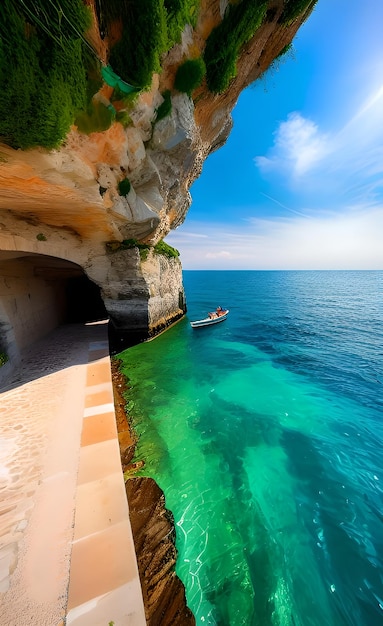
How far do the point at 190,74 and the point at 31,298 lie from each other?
13.5m

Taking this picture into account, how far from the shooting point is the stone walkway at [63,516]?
123 inches

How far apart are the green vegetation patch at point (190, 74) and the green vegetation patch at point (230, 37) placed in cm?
83

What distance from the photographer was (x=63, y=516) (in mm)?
4219

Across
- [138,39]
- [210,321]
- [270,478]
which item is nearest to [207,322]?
[210,321]

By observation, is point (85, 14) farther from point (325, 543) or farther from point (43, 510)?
point (325, 543)

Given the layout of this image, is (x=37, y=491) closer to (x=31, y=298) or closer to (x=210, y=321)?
(x=31, y=298)

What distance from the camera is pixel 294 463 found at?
→ 24.0ft

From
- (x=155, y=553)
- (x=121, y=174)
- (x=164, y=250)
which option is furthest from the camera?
Answer: (x=164, y=250)

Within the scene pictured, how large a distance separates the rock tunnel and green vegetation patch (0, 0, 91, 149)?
6.61 metres

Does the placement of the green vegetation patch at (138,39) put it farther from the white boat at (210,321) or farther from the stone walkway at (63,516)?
the white boat at (210,321)

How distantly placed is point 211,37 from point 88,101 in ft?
23.5

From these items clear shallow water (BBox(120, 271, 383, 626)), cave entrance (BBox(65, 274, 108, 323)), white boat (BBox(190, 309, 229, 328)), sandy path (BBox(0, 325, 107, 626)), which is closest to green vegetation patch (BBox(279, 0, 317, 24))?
clear shallow water (BBox(120, 271, 383, 626))

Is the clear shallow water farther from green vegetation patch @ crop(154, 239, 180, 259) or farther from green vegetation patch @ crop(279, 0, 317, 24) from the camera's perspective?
green vegetation patch @ crop(279, 0, 317, 24)

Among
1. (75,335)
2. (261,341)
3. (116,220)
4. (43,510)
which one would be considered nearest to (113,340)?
(75,335)
